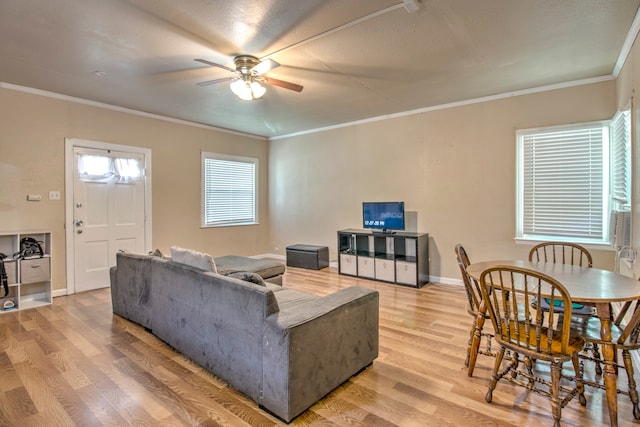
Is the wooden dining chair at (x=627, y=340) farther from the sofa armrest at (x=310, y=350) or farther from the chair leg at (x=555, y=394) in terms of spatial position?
the sofa armrest at (x=310, y=350)

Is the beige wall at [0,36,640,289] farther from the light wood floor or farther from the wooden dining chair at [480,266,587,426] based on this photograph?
the light wood floor

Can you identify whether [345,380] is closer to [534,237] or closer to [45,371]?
[45,371]

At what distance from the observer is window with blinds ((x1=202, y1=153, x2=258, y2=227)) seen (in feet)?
20.7

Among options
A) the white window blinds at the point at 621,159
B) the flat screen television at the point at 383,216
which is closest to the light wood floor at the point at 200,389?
the white window blinds at the point at 621,159

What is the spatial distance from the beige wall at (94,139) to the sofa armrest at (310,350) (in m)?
4.13

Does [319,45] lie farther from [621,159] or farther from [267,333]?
[621,159]

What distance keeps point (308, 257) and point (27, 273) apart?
400cm

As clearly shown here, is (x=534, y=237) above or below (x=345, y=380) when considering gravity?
above

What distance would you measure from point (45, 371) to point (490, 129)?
5537mm

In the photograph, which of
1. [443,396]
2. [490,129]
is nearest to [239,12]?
[443,396]

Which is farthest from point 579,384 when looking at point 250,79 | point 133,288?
point 133,288

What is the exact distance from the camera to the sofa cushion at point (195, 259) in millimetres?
2617

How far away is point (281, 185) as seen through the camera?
7219 mm

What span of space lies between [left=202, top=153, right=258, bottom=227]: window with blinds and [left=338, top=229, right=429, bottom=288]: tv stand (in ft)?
8.03
